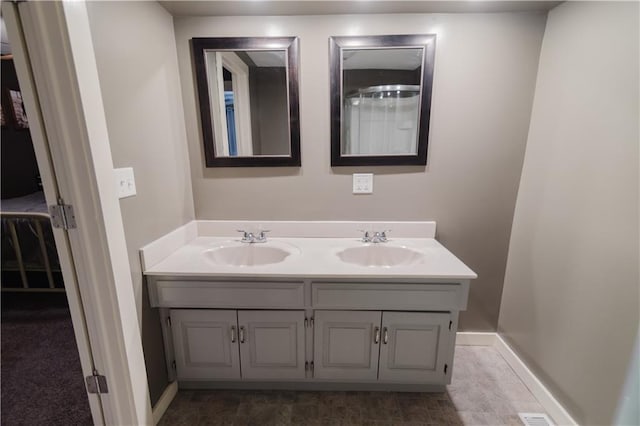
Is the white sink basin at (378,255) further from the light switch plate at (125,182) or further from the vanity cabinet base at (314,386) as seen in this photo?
the light switch plate at (125,182)

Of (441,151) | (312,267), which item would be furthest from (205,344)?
(441,151)

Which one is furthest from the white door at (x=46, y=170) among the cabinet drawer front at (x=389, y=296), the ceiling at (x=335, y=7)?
the cabinet drawer front at (x=389, y=296)

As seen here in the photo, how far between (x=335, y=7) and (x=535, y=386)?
Answer: 2336 mm

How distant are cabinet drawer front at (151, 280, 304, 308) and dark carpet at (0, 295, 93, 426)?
2.56ft

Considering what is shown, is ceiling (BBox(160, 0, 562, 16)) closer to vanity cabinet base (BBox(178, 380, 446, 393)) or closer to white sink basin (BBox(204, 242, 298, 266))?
white sink basin (BBox(204, 242, 298, 266))

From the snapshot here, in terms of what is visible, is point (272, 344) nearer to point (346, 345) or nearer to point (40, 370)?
point (346, 345)

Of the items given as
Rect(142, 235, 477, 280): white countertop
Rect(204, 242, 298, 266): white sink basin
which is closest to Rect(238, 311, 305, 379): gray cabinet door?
Rect(142, 235, 477, 280): white countertop

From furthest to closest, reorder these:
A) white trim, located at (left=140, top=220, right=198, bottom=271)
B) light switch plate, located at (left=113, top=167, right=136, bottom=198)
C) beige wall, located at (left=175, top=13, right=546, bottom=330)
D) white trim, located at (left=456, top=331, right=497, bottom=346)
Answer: white trim, located at (left=456, top=331, right=497, bottom=346) → beige wall, located at (left=175, top=13, right=546, bottom=330) → white trim, located at (left=140, top=220, right=198, bottom=271) → light switch plate, located at (left=113, top=167, right=136, bottom=198)

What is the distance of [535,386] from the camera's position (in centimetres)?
151

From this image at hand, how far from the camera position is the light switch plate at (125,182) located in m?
1.11

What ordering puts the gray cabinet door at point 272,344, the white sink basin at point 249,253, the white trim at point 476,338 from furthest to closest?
1. the white trim at point 476,338
2. the white sink basin at point 249,253
3. the gray cabinet door at point 272,344

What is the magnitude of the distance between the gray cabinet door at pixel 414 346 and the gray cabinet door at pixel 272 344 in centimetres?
44

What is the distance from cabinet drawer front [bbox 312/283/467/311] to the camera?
1313mm

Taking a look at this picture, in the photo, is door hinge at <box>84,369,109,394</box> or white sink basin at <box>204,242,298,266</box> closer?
door hinge at <box>84,369,109,394</box>
